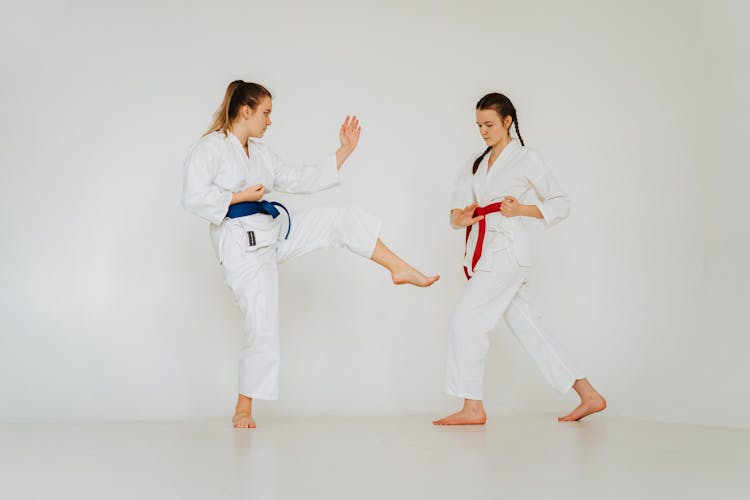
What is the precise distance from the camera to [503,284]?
3.78 m

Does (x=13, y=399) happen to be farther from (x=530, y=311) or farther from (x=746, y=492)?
(x=746, y=492)

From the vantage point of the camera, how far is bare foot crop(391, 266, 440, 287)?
141 inches

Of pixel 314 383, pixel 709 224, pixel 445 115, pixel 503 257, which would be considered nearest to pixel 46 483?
pixel 503 257

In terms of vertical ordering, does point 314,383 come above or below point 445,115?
below

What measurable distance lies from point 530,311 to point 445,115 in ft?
4.81

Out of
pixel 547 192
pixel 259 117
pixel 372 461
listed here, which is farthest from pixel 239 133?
pixel 372 461

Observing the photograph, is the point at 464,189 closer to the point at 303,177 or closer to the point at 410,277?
the point at 410,277

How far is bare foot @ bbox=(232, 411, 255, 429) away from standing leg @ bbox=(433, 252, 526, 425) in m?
0.77

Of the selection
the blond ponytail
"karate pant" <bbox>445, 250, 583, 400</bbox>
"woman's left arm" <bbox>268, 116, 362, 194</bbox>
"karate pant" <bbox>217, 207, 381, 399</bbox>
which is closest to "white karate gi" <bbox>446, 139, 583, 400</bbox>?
"karate pant" <bbox>445, 250, 583, 400</bbox>

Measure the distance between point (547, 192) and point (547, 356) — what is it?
0.69 metres

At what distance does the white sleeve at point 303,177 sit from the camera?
387cm

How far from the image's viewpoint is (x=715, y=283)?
4.55 m

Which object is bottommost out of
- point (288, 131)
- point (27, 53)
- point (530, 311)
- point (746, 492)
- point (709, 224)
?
point (746, 492)

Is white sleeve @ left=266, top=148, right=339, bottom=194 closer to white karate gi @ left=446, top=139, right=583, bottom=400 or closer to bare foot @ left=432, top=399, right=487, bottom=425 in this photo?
white karate gi @ left=446, top=139, right=583, bottom=400
